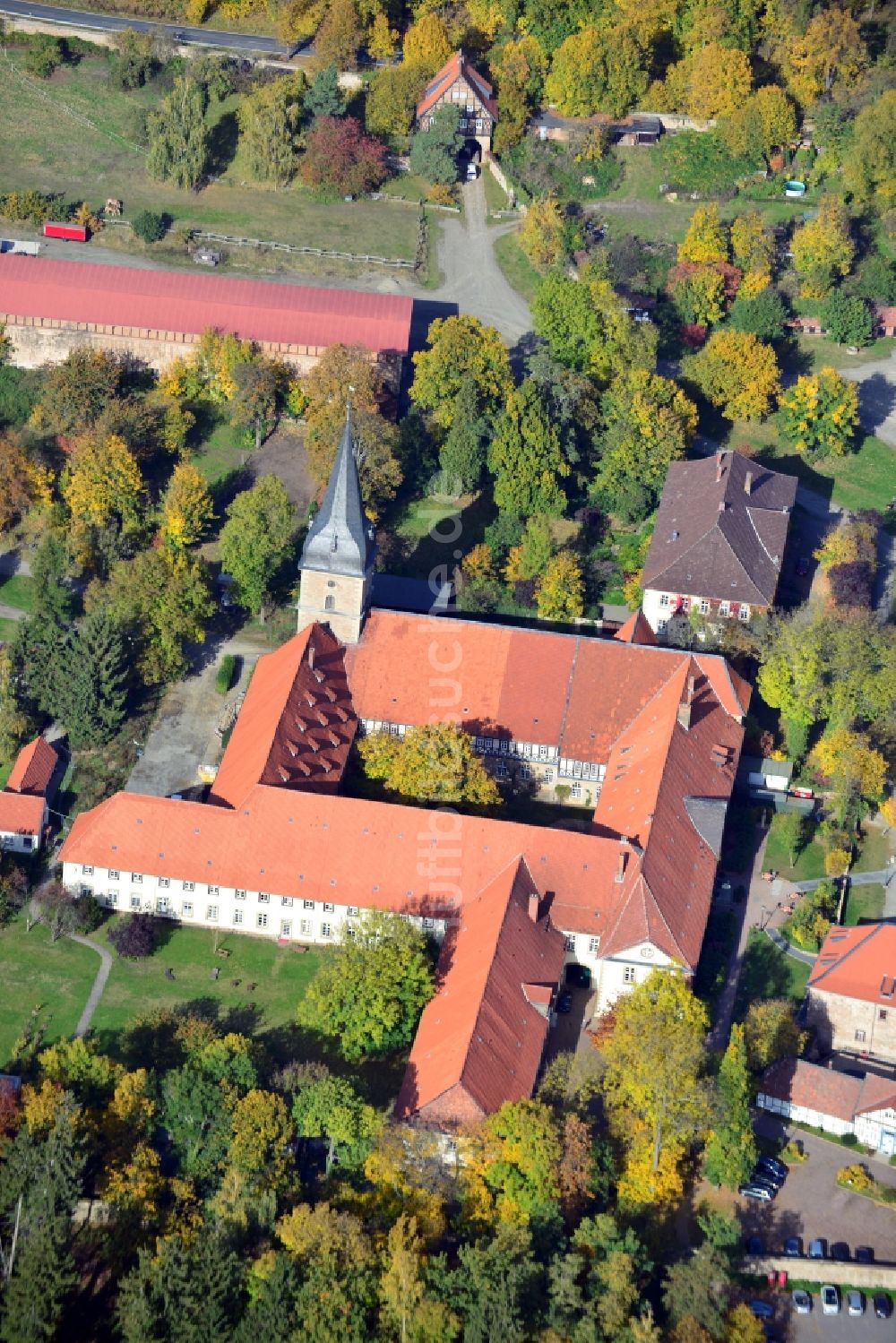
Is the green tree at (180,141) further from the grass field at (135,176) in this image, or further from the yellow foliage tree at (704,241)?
the yellow foliage tree at (704,241)

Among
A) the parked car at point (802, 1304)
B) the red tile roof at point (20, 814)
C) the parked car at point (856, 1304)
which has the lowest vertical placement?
the parked car at point (802, 1304)

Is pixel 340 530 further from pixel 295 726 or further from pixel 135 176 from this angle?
pixel 135 176

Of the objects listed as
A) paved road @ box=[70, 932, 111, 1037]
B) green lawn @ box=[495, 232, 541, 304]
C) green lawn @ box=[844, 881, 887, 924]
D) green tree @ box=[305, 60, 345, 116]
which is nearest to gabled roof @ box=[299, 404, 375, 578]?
paved road @ box=[70, 932, 111, 1037]

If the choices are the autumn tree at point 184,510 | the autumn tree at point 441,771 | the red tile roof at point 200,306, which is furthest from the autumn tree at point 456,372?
the autumn tree at point 441,771

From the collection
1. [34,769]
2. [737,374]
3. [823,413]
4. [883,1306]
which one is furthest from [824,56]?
[883,1306]

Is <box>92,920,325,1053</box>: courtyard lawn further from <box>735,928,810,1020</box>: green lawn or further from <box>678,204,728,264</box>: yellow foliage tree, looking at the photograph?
<box>678,204,728,264</box>: yellow foliage tree
